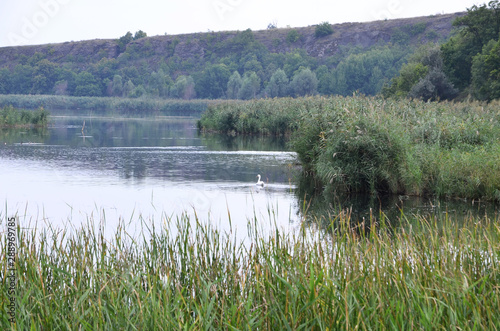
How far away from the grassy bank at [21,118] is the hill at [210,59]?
169ft

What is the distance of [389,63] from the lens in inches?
3329

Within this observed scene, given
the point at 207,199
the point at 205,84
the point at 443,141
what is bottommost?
the point at 207,199

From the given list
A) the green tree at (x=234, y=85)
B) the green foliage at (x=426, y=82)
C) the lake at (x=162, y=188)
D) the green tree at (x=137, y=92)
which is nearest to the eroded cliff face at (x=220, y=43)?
the green tree at (x=234, y=85)

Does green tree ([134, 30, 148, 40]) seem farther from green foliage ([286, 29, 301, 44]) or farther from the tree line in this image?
the tree line

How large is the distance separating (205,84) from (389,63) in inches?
1314

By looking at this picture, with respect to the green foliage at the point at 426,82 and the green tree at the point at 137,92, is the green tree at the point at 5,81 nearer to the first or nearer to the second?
the green tree at the point at 137,92

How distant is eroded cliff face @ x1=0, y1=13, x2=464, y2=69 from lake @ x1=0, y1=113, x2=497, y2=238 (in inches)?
3190

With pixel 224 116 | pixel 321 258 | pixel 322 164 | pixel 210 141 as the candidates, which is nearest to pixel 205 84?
pixel 224 116

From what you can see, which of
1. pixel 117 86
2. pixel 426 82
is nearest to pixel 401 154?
pixel 426 82

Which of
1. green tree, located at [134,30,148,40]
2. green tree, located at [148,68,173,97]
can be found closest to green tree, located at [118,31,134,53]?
green tree, located at [134,30,148,40]

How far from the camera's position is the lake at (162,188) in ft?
33.0

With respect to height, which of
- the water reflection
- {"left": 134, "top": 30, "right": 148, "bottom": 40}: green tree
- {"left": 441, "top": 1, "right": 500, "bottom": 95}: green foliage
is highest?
{"left": 134, "top": 30, "right": 148, "bottom": 40}: green tree

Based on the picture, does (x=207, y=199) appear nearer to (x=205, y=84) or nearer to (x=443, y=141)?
(x=443, y=141)

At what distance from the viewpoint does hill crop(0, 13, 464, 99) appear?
311ft
